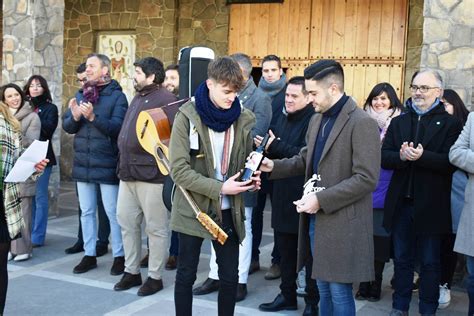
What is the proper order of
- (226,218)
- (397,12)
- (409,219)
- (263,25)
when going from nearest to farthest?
1. (226,218)
2. (409,219)
3. (397,12)
4. (263,25)

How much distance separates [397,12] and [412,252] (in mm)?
5511

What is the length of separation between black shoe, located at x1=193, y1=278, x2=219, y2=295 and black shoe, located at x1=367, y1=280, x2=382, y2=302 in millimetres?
1301

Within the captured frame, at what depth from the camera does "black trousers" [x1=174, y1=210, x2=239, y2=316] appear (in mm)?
3744

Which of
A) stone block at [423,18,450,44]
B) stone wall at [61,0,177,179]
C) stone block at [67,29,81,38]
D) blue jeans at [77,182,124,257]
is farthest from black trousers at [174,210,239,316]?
stone block at [67,29,81,38]

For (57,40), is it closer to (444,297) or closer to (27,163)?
(27,163)

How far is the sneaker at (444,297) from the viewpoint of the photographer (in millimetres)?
5105

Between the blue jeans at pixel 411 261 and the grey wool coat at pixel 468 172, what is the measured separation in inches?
8.4

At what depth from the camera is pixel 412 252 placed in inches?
180

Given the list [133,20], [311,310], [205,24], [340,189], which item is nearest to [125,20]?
[133,20]

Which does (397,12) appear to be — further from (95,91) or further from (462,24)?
(95,91)

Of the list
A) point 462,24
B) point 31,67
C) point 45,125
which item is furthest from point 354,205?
point 31,67

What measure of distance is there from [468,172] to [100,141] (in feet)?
10.8

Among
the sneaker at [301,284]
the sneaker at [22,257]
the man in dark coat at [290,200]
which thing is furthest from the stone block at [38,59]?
the sneaker at [301,284]

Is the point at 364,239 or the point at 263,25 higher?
the point at 263,25
